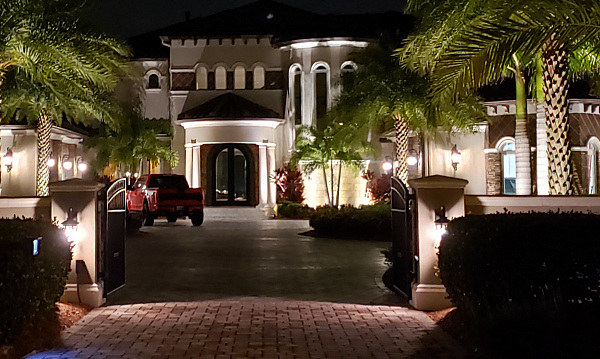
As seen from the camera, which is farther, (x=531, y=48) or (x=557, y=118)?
(x=557, y=118)

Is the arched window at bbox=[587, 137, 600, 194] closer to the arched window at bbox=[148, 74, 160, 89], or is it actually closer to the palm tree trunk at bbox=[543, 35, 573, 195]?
the palm tree trunk at bbox=[543, 35, 573, 195]

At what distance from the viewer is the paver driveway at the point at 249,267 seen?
1235cm

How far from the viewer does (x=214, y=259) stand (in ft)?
55.9

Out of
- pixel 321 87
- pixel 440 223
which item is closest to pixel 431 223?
pixel 440 223

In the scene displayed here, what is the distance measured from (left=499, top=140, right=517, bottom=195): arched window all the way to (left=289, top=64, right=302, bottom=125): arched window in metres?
11.2

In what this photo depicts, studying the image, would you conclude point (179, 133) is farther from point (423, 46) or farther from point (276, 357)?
point (276, 357)

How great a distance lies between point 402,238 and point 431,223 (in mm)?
988

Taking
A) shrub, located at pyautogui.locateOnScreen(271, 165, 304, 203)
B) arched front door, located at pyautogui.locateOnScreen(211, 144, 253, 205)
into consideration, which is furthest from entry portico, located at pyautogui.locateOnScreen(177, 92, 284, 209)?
shrub, located at pyautogui.locateOnScreen(271, 165, 304, 203)

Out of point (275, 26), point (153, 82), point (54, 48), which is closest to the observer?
point (54, 48)

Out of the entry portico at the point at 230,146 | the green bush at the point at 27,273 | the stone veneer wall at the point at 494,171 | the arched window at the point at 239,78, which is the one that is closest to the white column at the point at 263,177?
the entry portico at the point at 230,146

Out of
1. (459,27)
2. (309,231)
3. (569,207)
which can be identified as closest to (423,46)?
(459,27)

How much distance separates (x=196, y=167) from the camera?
117ft

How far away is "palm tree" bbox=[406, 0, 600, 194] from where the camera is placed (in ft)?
35.4

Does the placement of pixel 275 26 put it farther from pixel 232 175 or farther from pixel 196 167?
pixel 196 167
